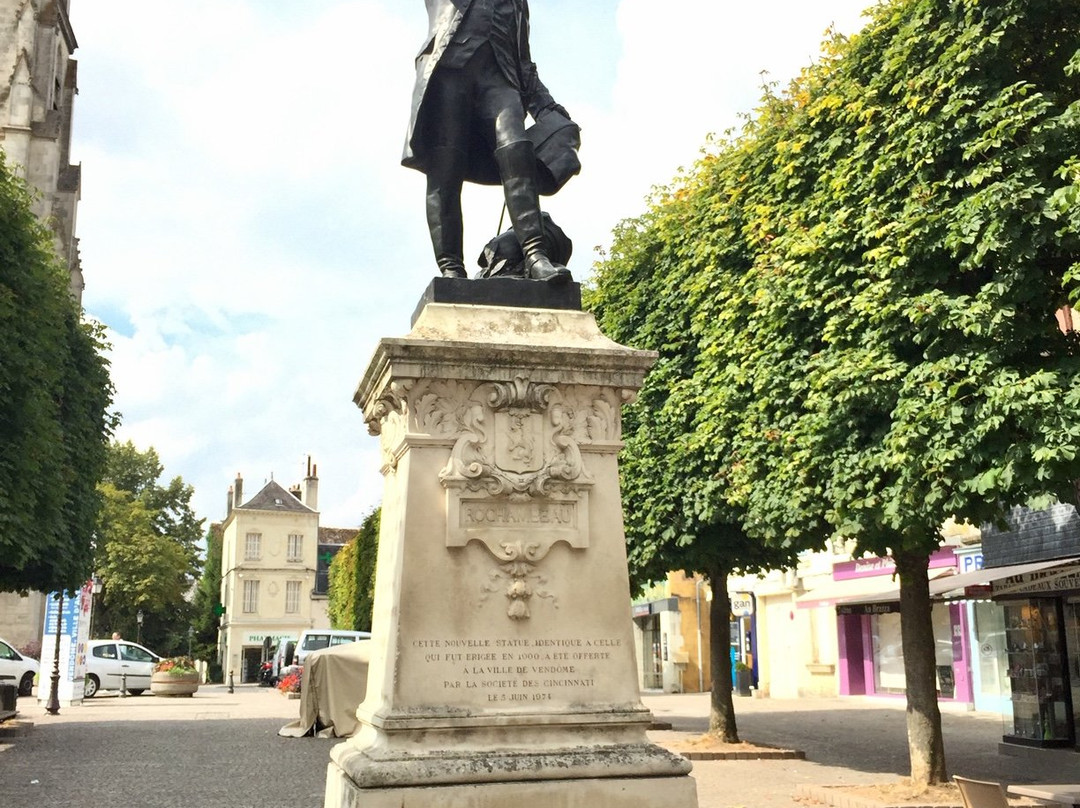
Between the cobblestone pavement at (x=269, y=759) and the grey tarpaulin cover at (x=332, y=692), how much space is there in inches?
23.2

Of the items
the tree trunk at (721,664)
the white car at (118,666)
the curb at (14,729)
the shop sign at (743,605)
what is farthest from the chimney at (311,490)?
the tree trunk at (721,664)

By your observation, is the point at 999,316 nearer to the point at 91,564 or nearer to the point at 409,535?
the point at 409,535

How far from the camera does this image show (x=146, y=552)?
59.9 metres

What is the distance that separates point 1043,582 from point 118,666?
1164 inches

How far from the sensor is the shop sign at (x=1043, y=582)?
1434 cm

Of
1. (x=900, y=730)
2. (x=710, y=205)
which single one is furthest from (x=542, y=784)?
(x=900, y=730)

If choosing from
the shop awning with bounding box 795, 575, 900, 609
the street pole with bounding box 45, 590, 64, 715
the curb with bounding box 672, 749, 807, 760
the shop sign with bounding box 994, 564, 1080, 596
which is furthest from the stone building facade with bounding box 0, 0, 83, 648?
the shop sign with bounding box 994, 564, 1080, 596

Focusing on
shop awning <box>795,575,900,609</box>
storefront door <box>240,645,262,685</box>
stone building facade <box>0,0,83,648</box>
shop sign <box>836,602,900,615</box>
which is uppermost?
stone building facade <box>0,0,83,648</box>

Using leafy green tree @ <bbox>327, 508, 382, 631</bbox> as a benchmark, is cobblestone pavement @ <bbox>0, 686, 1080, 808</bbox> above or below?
below

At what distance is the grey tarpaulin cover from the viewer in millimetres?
19719

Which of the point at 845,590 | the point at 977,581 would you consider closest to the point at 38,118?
the point at 845,590

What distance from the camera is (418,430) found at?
200 inches

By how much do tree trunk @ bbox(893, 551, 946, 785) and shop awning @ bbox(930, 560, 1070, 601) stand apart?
394cm

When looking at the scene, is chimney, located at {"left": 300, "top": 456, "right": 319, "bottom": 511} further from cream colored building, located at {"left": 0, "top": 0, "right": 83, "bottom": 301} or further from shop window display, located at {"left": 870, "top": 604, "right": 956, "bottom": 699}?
shop window display, located at {"left": 870, "top": 604, "right": 956, "bottom": 699}
